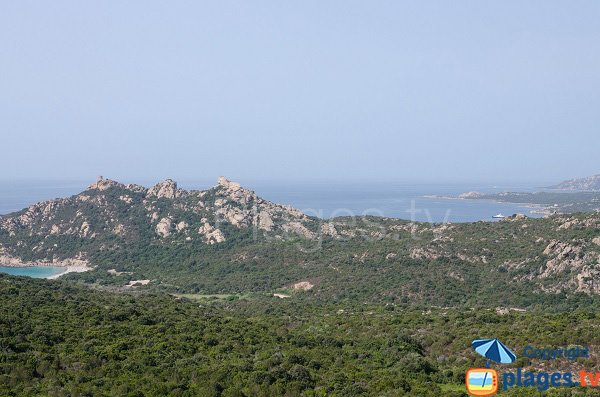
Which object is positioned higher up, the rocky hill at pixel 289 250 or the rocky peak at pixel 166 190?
the rocky peak at pixel 166 190

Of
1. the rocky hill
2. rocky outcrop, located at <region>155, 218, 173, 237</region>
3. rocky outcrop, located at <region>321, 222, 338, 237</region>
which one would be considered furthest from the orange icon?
rocky outcrop, located at <region>155, 218, 173, 237</region>

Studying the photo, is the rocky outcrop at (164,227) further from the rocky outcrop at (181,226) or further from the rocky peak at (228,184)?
the rocky peak at (228,184)

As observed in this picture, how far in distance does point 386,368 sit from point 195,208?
74.8 m

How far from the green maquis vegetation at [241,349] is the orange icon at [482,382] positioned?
59 cm

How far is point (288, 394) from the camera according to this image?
21.1 metres

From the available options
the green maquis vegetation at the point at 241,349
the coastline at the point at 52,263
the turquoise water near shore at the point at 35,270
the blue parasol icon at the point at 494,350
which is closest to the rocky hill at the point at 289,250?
the coastline at the point at 52,263

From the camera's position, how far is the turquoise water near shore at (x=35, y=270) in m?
82.5

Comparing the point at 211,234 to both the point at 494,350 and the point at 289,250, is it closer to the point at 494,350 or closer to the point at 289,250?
the point at 289,250

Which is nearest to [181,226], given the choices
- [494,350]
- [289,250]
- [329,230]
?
[289,250]

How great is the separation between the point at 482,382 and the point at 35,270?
78.5 metres

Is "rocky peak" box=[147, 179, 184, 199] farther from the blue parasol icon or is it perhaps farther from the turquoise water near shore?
the blue parasol icon

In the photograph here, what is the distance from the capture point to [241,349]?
2769 centimetres

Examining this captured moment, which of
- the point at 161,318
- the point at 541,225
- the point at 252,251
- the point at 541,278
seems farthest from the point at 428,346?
the point at 252,251

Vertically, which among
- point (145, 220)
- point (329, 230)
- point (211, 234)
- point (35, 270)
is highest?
point (145, 220)
